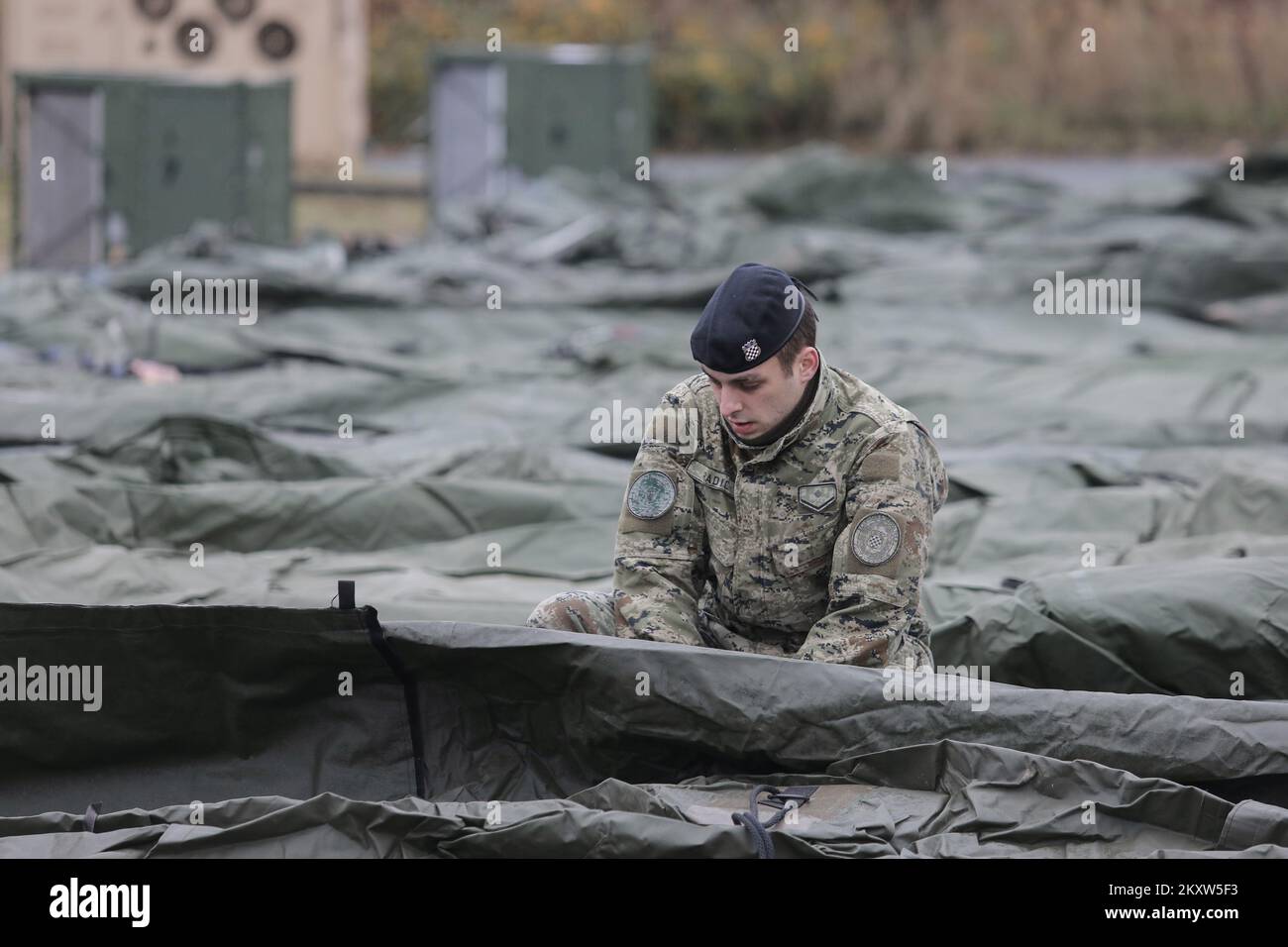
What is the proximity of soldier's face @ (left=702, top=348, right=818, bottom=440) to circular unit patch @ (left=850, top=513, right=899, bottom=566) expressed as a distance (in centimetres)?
25

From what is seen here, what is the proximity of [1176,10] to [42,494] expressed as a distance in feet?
68.0

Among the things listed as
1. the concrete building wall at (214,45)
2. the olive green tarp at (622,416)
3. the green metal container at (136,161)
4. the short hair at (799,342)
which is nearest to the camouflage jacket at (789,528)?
the short hair at (799,342)

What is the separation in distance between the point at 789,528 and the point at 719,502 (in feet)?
0.51

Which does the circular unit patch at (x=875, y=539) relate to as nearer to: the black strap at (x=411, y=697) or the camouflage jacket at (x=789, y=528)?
the camouflage jacket at (x=789, y=528)

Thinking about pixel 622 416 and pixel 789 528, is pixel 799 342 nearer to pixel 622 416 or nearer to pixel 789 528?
pixel 789 528

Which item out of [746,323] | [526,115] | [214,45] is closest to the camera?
[746,323]

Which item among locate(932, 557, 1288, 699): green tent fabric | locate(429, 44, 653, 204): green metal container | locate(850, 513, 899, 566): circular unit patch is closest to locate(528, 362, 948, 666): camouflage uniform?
locate(850, 513, 899, 566): circular unit patch

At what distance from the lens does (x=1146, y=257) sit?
8102 mm

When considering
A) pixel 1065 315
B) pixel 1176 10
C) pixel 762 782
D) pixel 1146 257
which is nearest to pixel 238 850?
A: pixel 762 782

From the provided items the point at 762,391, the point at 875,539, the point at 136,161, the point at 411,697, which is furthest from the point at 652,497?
the point at 136,161

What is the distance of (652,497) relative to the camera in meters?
3.19

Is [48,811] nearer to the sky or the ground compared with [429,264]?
nearer to the ground
